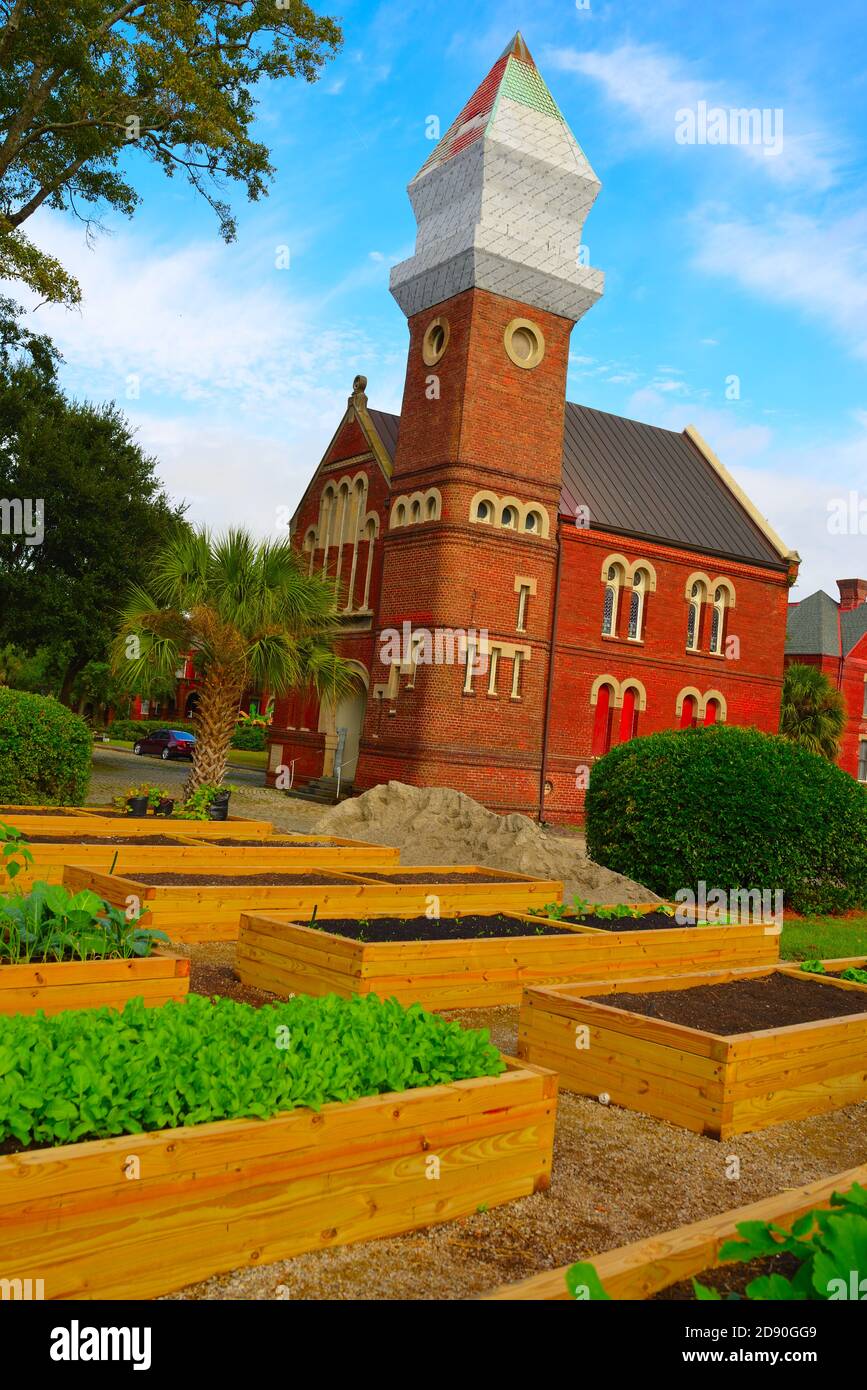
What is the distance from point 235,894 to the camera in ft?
34.0

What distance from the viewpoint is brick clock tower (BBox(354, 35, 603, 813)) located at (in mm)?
27203

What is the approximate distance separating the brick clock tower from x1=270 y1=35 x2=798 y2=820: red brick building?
56mm

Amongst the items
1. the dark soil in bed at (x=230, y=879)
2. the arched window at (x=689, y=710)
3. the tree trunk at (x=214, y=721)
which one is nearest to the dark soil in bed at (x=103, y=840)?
the dark soil in bed at (x=230, y=879)

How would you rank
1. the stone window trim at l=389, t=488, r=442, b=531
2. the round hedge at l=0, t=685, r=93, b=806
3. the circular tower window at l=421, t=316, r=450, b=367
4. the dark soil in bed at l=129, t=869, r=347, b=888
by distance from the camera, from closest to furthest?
the dark soil in bed at l=129, t=869, r=347, b=888 → the round hedge at l=0, t=685, r=93, b=806 → the stone window trim at l=389, t=488, r=442, b=531 → the circular tower window at l=421, t=316, r=450, b=367

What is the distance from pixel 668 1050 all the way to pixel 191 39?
1912 cm

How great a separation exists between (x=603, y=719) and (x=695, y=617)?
5.31 meters

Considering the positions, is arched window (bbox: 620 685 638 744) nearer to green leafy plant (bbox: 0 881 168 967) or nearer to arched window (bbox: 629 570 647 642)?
arched window (bbox: 629 570 647 642)

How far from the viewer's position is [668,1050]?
21.1 feet

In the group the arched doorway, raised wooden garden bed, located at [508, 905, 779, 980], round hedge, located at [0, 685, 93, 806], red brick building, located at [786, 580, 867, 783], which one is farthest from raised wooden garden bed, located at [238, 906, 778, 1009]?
red brick building, located at [786, 580, 867, 783]

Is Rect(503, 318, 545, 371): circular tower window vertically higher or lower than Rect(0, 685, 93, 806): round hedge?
higher

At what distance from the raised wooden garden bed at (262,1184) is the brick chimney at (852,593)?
55970 mm

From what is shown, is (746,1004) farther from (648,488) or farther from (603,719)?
(648,488)

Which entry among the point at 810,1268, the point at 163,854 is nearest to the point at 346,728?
the point at 163,854
